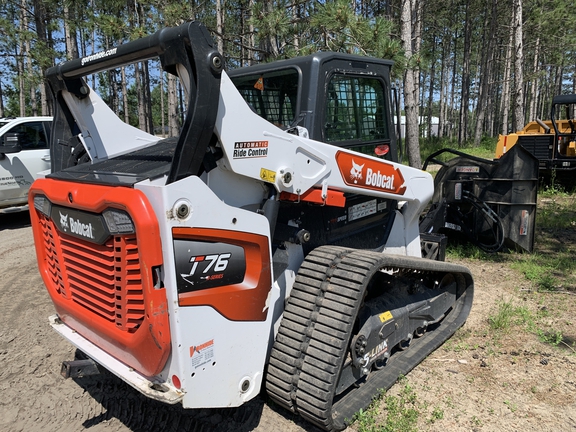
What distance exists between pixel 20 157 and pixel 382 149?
285 inches

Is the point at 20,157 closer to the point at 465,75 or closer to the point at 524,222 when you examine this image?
the point at 524,222

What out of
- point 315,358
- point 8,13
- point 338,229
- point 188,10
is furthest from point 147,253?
point 8,13

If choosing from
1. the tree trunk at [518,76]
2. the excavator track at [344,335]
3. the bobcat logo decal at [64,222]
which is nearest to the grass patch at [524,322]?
the excavator track at [344,335]

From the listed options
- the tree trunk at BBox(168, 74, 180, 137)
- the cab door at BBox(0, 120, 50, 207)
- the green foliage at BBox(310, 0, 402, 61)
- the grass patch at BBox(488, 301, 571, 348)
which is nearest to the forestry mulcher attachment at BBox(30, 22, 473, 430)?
the grass patch at BBox(488, 301, 571, 348)

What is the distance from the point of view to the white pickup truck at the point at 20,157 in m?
8.23

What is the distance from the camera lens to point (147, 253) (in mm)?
2182

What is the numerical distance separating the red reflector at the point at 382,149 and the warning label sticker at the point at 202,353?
2155 millimetres

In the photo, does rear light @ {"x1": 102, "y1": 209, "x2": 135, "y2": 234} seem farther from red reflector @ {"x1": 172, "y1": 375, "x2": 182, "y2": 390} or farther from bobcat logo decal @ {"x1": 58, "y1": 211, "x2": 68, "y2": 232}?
red reflector @ {"x1": 172, "y1": 375, "x2": 182, "y2": 390}

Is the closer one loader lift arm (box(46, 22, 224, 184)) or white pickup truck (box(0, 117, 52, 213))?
loader lift arm (box(46, 22, 224, 184))

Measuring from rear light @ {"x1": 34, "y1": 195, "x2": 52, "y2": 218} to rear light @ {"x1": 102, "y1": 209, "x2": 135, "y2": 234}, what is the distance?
0.74 metres

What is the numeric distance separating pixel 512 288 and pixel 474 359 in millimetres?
1871

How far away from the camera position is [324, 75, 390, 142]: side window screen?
336cm

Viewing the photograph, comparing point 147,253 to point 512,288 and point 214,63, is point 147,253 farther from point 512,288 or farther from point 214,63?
point 512,288

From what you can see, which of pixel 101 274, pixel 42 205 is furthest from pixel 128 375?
pixel 42 205
